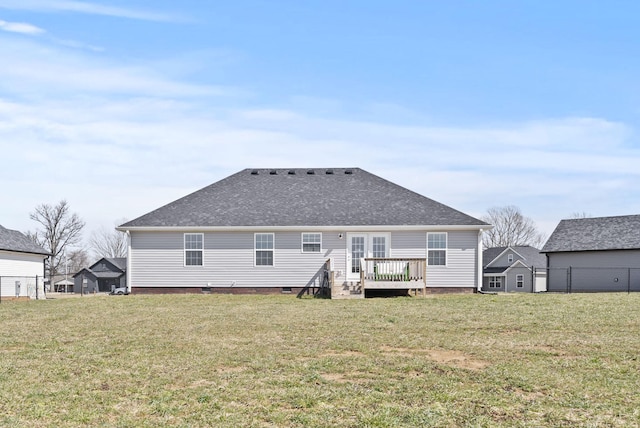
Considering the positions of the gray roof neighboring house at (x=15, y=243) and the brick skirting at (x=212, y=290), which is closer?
the brick skirting at (x=212, y=290)

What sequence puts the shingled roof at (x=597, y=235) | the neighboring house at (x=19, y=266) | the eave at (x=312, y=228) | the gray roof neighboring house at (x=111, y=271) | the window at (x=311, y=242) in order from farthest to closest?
the gray roof neighboring house at (x=111, y=271) < the shingled roof at (x=597, y=235) < the neighboring house at (x=19, y=266) < the window at (x=311, y=242) < the eave at (x=312, y=228)

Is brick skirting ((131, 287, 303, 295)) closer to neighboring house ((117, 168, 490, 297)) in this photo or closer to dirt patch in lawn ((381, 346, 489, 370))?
neighboring house ((117, 168, 490, 297))

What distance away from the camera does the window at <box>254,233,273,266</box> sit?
964 inches

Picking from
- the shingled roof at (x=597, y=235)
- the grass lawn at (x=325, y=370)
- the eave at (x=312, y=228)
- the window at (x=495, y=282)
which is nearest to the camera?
the grass lawn at (x=325, y=370)

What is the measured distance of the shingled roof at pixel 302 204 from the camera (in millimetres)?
24359

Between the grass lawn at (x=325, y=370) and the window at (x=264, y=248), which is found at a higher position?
the window at (x=264, y=248)

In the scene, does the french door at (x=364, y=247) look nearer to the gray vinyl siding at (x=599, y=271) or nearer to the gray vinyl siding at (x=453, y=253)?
the gray vinyl siding at (x=453, y=253)

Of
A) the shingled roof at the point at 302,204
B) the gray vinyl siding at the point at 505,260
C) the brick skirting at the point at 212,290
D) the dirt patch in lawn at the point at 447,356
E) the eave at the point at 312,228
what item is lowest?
the gray vinyl siding at the point at 505,260

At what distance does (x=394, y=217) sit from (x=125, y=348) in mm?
15905

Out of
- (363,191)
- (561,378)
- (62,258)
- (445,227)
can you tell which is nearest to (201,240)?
(363,191)

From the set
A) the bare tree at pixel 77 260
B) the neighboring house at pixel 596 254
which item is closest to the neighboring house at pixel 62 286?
the bare tree at pixel 77 260

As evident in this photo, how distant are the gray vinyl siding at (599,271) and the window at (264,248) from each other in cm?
1457

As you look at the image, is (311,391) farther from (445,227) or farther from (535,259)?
(535,259)

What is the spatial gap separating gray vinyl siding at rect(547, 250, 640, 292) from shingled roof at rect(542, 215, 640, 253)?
0.36 m
